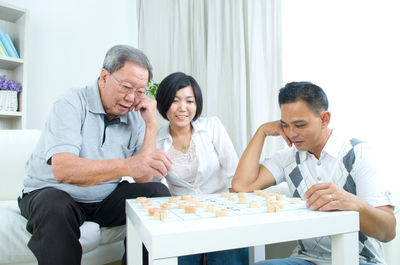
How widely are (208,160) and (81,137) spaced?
0.70m

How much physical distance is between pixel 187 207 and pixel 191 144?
3.13 feet

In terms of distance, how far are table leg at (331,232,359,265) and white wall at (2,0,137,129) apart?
3177 mm

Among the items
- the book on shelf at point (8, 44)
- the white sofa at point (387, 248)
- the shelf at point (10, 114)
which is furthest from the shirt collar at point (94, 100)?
the book on shelf at point (8, 44)

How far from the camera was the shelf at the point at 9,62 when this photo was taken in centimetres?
288

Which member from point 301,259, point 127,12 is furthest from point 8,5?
point 301,259

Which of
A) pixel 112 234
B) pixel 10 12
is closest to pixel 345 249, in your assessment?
pixel 112 234

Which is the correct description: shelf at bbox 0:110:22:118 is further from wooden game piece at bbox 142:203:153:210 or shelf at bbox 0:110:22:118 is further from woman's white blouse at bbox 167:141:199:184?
wooden game piece at bbox 142:203:153:210

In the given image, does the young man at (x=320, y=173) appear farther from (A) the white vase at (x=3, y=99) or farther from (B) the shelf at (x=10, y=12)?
(B) the shelf at (x=10, y=12)

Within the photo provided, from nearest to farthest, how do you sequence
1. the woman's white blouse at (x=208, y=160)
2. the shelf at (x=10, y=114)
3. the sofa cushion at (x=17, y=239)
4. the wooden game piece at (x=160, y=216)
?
the wooden game piece at (x=160, y=216)
the sofa cushion at (x=17, y=239)
the woman's white blouse at (x=208, y=160)
the shelf at (x=10, y=114)

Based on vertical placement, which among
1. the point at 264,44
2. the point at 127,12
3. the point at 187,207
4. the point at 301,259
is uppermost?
the point at 127,12

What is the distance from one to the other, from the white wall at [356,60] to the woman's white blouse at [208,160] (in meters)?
0.68

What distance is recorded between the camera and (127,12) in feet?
13.1

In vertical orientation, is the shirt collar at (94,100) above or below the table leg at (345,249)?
above

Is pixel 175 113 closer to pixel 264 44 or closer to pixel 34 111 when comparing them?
pixel 264 44
